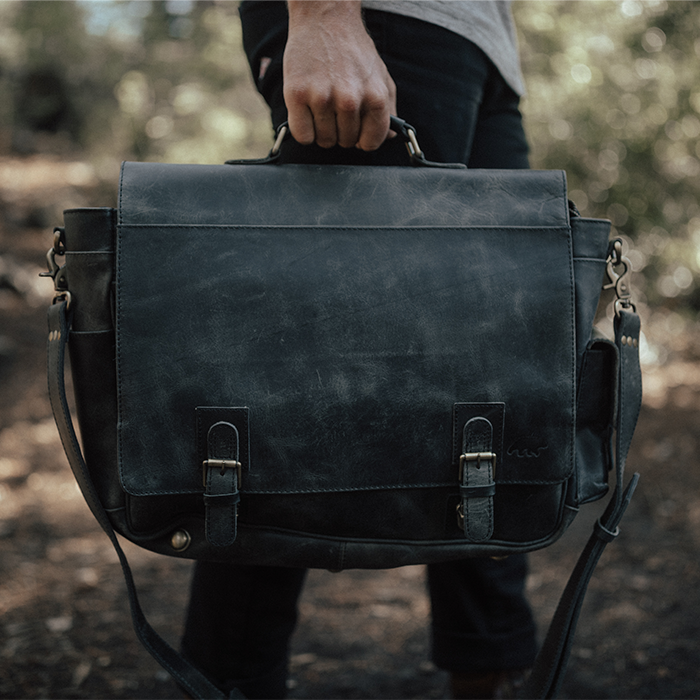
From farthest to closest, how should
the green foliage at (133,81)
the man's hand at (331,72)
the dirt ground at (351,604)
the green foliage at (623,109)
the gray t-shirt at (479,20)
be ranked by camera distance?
the green foliage at (133,81), the green foliage at (623,109), the dirt ground at (351,604), the gray t-shirt at (479,20), the man's hand at (331,72)

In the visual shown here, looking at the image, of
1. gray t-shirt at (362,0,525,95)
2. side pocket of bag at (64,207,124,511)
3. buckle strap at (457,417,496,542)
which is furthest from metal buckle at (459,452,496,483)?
gray t-shirt at (362,0,525,95)

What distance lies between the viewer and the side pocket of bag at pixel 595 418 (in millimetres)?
1120

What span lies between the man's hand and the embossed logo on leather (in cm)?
58

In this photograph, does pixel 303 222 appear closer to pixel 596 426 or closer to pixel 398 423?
pixel 398 423

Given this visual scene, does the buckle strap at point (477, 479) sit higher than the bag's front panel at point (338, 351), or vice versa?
the bag's front panel at point (338, 351)

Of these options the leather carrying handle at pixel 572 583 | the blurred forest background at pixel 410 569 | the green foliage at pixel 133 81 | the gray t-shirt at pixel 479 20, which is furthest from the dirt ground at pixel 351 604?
the green foliage at pixel 133 81

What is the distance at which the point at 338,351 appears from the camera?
3.35 feet

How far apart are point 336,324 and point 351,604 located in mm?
1378

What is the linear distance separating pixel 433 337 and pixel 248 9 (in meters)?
0.71

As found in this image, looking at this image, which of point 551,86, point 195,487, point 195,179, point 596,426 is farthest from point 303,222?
point 551,86

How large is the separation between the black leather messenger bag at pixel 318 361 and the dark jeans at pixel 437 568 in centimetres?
11

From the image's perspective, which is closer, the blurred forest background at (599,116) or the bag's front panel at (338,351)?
the bag's front panel at (338,351)

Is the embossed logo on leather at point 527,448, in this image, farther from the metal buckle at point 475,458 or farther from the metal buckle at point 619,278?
the metal buckle at point 619,278

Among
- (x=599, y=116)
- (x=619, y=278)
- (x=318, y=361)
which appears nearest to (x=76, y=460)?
(x=318, y=361)
